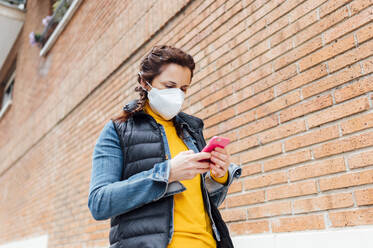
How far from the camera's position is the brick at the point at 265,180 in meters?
2.00

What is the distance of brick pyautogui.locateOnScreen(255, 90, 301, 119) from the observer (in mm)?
2008

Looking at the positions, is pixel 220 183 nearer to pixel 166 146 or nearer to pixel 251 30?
pixel 166 146

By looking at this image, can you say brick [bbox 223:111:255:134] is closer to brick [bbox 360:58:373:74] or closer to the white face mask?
brick [bbox 360:58:373:74]

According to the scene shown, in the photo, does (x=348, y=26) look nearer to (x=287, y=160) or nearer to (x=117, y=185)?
(x=287, y=160)

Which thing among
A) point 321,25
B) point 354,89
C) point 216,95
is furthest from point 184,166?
point 216,95

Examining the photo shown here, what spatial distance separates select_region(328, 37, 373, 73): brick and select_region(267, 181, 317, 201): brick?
0.63 metres

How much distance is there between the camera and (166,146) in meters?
1.45

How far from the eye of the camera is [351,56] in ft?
5.78

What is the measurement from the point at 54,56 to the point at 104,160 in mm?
5226

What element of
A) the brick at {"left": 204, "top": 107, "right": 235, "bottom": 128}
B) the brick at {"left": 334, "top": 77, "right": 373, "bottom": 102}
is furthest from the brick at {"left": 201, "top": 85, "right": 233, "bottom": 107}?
the brick at {"left": 334, "top": 77, "right": 373, "bottom": 102}

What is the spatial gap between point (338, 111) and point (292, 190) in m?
0.50

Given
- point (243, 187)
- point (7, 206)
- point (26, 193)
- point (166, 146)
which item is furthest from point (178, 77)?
point (7, 206)

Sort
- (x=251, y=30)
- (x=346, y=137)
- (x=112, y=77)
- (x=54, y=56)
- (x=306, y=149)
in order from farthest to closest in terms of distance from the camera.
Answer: (x=54, y=56) < (x=112, y=77) < (x=251, y=30) < (x=306, y=149) < (x=346, y=137)

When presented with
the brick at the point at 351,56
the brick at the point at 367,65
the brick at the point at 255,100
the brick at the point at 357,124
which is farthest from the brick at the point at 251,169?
the brick at the point at 367,65
